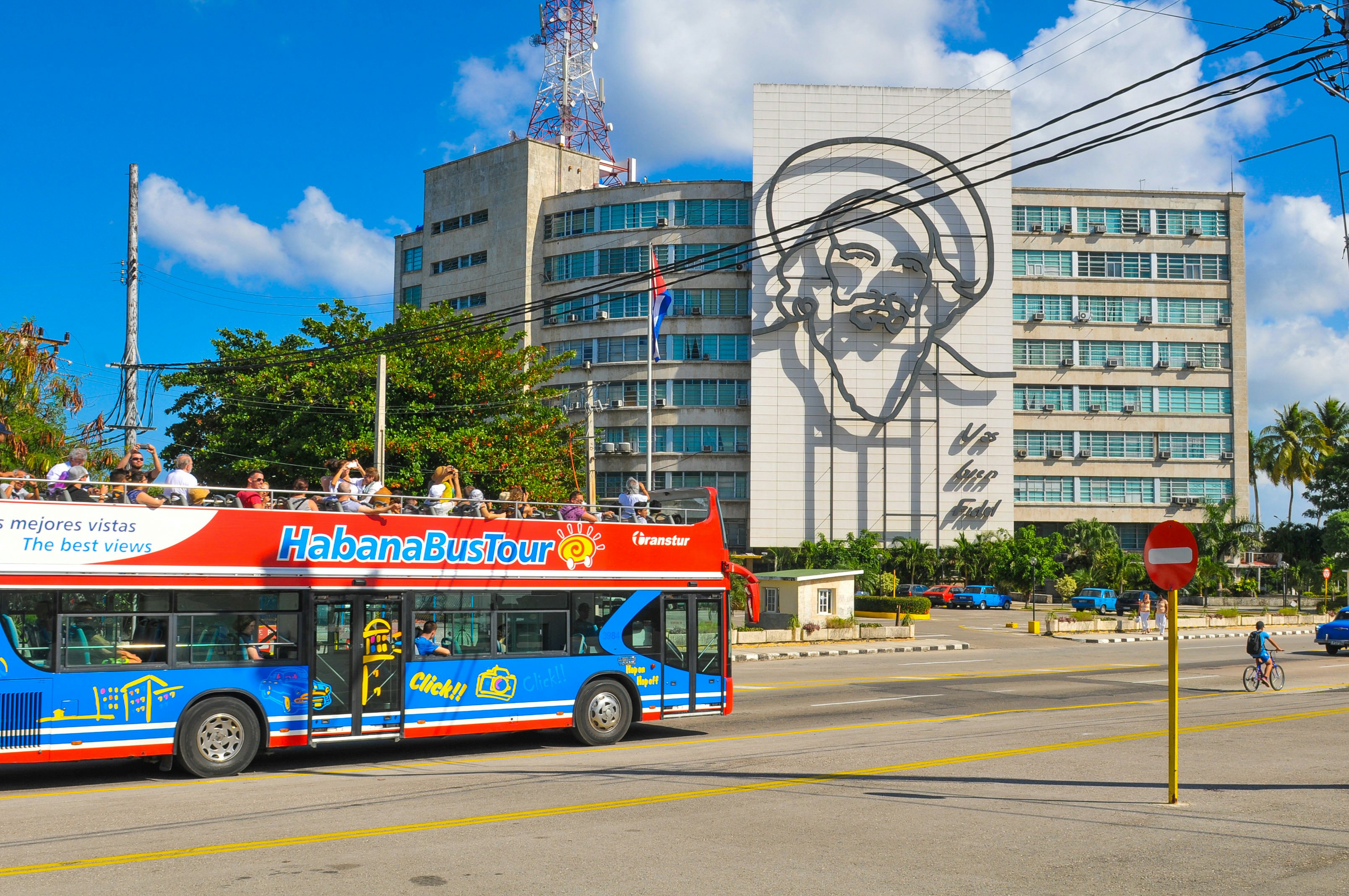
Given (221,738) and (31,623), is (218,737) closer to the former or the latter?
(221,738)

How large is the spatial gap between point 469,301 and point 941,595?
35.7 meters

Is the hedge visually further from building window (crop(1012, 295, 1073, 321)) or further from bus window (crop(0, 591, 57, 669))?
bus window (crop(0, 591, 57, 669))

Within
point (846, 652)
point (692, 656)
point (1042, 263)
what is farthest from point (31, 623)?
point (1042, 263)

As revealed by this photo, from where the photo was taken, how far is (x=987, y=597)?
207 feet

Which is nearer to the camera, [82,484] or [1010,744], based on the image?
[82,484]

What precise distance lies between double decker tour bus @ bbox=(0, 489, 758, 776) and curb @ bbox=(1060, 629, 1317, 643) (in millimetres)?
30174

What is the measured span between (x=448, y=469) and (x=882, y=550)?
180ft

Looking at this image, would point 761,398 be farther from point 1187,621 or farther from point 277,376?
point 277,376

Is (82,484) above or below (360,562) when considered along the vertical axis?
above

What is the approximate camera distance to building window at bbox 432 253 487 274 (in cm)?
7525

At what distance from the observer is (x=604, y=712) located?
51.3 feet

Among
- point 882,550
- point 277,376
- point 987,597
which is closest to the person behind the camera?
point 277,376

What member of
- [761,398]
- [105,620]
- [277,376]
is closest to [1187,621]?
[761,398]

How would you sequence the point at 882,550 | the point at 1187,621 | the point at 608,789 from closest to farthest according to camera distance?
the point at 608,789
the point at 1187,621
the point at 882,550
